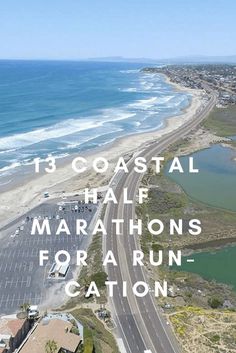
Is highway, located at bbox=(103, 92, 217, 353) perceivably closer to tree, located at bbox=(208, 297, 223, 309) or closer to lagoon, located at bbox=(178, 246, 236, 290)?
tree, located at bbox=(208, 297, 223, 309)

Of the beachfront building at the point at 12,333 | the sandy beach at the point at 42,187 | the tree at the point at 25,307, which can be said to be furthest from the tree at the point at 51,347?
the sandy beach at the point at 42,187

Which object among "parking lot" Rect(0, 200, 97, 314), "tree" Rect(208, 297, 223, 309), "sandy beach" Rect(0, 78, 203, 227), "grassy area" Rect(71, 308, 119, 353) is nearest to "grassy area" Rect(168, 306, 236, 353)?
"tree" Rect(208, 297, 223, 309)

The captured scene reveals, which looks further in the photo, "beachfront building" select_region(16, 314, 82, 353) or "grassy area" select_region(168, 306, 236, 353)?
"grassy area" select_region(168, 306, 236, 353)

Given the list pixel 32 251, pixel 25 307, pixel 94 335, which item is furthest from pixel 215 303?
pixel 32 251

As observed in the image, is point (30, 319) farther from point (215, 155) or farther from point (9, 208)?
point (215, 155)

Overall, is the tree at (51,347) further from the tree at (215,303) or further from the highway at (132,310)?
→ the tree at (215,303)

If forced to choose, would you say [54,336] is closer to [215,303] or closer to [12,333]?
[12,333]
